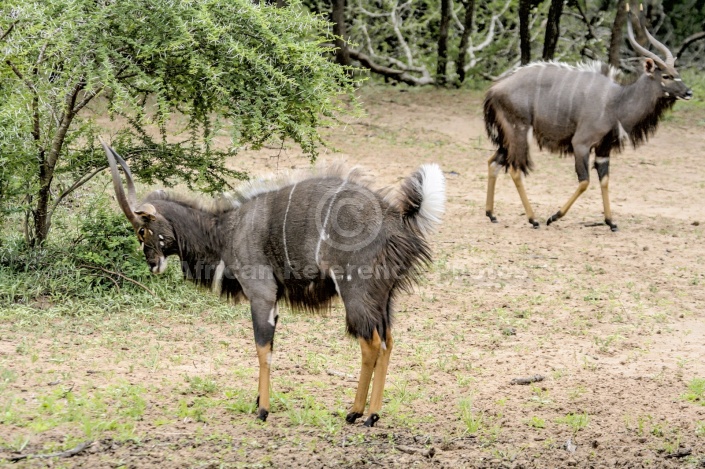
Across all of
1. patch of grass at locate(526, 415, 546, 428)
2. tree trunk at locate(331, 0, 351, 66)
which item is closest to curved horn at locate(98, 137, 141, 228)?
patch of grass at locate(526, 415, 546, 428)

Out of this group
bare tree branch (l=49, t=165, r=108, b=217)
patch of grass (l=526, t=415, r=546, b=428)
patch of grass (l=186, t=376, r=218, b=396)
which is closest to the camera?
patch of grass (l=526, t=415, r=546, b=428)

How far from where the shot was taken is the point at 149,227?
4.82m

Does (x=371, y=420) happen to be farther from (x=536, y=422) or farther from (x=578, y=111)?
(x=578, y=111)

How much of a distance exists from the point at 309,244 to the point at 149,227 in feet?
2.95

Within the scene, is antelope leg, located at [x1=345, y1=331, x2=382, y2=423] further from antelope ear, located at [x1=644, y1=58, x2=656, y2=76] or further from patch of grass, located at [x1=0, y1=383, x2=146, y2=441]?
antelope ear, located at [x1=644, y1=58, x2=656, y2=76]

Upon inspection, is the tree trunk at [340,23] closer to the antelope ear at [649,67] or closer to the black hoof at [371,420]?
the antelope ear at [649,67]

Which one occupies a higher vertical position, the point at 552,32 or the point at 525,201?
the point at 552,32

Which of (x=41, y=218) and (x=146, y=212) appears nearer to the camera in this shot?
(x=146, y=212)

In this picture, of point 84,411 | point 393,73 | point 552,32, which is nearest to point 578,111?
point 552,32

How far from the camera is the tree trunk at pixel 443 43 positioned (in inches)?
603

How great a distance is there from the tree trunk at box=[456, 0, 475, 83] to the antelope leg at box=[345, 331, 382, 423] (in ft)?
37.8

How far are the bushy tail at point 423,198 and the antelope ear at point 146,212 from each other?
1.33m

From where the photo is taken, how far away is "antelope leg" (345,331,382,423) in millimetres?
4539

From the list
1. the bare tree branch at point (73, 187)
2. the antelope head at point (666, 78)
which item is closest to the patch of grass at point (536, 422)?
the bare tree branch at point (73, 187)
